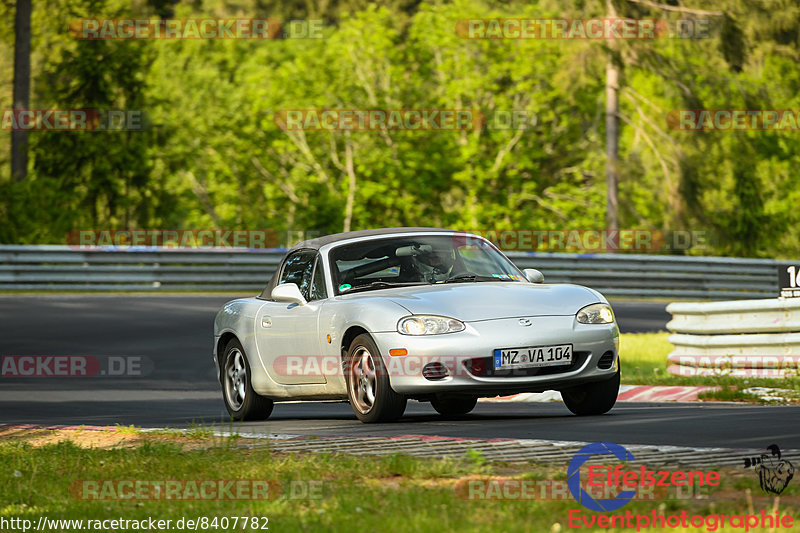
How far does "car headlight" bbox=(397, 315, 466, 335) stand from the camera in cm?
915

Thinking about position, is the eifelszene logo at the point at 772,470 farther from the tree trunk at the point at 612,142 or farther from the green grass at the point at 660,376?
the tree trunk at the point at 612,142

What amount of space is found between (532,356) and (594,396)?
0.95 m

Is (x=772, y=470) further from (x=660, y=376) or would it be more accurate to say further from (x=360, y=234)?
(x=660, y=376)

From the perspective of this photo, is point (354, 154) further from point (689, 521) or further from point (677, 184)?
point (689, 521)

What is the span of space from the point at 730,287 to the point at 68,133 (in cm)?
1952

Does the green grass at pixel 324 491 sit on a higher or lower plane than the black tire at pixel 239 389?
higher

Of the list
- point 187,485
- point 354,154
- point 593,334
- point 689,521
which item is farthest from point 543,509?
point 354,154

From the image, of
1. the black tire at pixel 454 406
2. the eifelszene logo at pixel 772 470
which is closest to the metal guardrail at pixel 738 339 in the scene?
the black tire at pixel 454 406

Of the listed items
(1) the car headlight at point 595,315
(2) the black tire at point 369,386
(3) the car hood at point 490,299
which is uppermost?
(3) the car hood at point 490,299

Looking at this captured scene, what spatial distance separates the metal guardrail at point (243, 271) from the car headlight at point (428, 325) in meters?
16.4

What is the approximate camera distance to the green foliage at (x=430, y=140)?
36031 millimetres

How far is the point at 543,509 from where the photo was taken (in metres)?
5.46

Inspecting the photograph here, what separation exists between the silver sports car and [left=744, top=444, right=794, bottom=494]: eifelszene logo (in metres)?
2.61

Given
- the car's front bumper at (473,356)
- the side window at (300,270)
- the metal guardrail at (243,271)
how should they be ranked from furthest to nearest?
the metal guardrail at (243,271) → the side window at (300,270) → the car's front bumper at (473,356)
